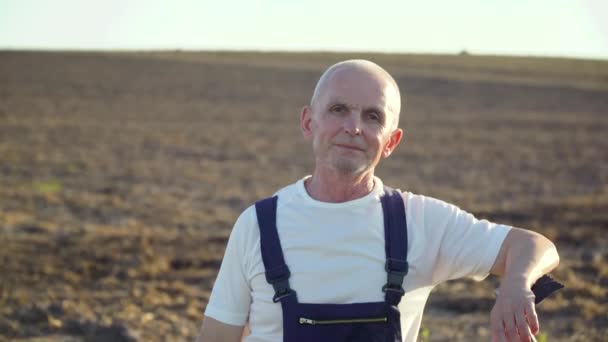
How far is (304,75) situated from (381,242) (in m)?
39.6

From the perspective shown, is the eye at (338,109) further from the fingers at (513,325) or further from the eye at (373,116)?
the fingers at (513,325)

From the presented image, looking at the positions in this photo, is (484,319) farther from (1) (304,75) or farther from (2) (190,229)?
(1) (304,75)

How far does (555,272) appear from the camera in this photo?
310 inches

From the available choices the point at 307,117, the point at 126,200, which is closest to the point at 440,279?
the point at 307,117

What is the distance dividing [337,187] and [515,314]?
714 millimetres

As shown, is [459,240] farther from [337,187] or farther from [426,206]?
[337,187]

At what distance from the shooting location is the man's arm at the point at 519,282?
2219 mm

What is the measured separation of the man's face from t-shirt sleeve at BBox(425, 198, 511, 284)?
25 cm

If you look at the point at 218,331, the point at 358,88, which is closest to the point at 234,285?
the point at 218,331

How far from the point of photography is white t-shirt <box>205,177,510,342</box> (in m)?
2.52

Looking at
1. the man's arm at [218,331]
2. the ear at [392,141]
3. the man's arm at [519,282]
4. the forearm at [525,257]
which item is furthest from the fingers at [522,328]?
the man's arm at [218,331]

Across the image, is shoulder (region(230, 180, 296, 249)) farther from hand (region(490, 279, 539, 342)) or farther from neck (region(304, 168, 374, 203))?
hand (region(490, 279, 539, 342))

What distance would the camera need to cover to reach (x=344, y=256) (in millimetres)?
2533

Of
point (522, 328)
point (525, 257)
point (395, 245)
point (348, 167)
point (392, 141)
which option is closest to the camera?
point (522, 328)
